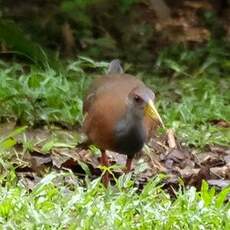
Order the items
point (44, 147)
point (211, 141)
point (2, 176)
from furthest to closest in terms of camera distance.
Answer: point (211, 141)
point (44, 147)
point (2, 176)

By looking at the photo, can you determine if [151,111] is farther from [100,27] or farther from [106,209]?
[100,27]

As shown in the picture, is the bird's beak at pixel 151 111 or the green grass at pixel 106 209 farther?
the bird's beak at pixel 151 111

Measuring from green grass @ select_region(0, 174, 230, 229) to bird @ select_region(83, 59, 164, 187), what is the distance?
71 centimetres

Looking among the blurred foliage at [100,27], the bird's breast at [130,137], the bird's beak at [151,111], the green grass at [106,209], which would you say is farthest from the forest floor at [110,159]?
the blurred foliage at [100,27]

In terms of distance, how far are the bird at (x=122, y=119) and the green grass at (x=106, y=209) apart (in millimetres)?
713

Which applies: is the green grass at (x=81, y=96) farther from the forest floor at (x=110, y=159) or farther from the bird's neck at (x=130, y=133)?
the bird's neck at (x=130, y=133)

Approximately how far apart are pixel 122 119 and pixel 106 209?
130 cm

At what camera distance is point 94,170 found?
712cm

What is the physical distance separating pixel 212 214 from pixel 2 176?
1.36 metres

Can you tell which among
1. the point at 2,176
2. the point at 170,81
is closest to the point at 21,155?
the point at 2,176

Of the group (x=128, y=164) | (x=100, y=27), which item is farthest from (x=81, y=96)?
(x=100, y=27)

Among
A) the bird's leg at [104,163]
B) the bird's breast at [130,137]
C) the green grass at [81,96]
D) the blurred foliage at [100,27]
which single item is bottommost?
the blurred foliage at [100,27]

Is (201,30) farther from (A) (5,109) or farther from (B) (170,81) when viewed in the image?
(A) (5,109)

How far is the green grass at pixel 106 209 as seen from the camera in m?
5.23
